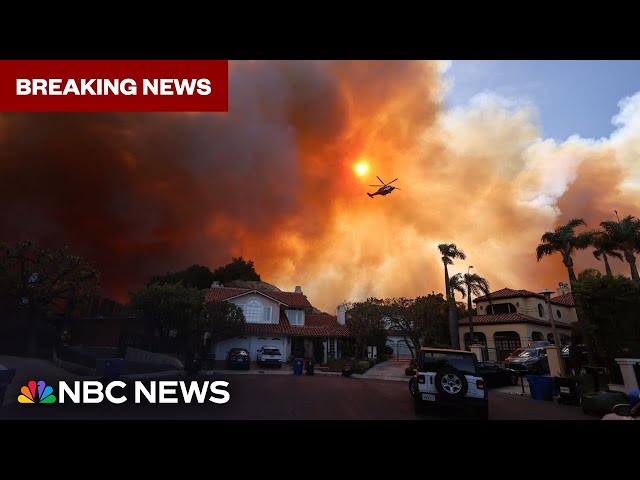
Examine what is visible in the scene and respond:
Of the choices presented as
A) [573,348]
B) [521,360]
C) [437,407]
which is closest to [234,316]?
[437,407]

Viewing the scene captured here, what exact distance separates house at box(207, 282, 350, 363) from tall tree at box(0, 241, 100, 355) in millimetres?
10636

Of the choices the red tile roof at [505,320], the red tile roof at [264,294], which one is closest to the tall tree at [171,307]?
the red tile roof at [264,294]

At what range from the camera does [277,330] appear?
3133cm

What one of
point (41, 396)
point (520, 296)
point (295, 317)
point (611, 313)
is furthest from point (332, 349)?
point (41, 396)

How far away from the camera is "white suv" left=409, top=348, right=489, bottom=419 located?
29.3ft

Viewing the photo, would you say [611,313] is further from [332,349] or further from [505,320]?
[332,349]

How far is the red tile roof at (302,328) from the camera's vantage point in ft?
102

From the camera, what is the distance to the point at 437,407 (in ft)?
34.3

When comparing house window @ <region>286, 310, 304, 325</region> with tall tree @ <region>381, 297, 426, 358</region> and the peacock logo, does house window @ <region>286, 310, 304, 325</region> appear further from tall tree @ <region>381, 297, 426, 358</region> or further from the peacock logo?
the peacock logo

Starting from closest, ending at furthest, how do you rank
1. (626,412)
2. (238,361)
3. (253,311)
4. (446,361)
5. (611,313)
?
(626,412), (446,361), (611,313), (238,361), (253,311)

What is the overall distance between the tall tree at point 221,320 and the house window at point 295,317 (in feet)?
28.3

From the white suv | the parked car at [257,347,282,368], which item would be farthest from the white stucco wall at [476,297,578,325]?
the white suv

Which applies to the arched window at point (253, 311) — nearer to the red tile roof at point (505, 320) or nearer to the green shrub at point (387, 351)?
the green shrub at point (387, 351)

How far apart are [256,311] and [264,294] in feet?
6.03
